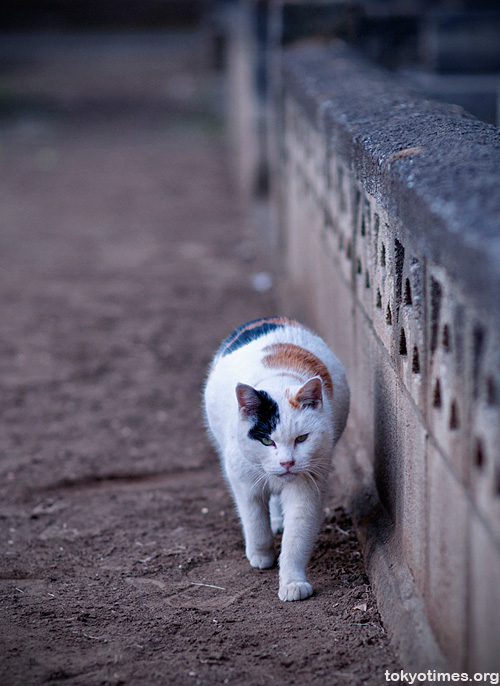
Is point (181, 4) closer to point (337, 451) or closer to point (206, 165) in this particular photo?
point (206, 165)

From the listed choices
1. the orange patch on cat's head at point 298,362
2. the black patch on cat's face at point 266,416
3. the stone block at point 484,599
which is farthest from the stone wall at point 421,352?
the black patch on cat's face at point 266,416

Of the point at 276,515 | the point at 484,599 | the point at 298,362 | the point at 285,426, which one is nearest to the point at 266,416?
the point at 285,426

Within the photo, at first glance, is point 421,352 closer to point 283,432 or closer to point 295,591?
point 283,432

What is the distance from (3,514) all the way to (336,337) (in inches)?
77.2

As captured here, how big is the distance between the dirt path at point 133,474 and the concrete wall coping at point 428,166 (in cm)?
136

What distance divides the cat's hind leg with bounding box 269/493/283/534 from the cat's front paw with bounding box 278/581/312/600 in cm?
61

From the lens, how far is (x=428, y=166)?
2363mm

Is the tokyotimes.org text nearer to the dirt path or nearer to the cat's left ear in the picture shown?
the dirt path

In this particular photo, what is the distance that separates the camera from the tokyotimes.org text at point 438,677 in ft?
6.11

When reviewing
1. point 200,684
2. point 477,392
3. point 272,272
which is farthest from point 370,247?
point 272,272

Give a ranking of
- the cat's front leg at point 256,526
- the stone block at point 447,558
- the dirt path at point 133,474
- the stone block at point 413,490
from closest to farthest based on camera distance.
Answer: the stone block at point 447,558
the stone block at point 413,490
the dirt path at point 133,474
the cat's front leg at point 256,526

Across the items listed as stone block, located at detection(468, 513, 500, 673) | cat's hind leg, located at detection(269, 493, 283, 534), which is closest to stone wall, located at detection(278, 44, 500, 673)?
stone block, located at detection(468, 513, 500, 673)

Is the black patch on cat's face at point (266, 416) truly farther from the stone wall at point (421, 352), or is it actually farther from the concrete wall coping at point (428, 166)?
the concrete wall coping at point (428, 166)

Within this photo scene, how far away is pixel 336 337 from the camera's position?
4.40 meters
